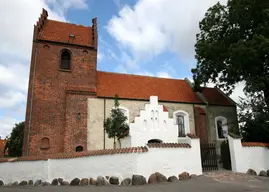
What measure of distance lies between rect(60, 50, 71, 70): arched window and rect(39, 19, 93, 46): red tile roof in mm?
1037

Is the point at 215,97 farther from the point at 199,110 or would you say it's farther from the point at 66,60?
the point at 66,60

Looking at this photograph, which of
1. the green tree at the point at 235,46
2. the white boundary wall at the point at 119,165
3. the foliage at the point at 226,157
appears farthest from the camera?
the green tree at the point at 235,46

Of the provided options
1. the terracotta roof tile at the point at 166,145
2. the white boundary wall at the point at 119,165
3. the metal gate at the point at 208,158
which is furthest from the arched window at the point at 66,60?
the metal gate at the point at 208,158

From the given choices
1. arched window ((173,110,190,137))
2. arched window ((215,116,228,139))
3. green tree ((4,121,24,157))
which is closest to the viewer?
arched window ((173,110,190,137))

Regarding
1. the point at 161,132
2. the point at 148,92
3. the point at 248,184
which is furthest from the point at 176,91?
the point at 248,184

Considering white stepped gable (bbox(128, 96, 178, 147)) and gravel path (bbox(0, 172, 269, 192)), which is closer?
gravel path (bbox(0, 172, 269, 192))

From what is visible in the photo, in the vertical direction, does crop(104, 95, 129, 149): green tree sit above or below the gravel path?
above

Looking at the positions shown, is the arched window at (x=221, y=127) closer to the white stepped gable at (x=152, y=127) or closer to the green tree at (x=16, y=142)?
the white stepped gable at (x=152, y=127)

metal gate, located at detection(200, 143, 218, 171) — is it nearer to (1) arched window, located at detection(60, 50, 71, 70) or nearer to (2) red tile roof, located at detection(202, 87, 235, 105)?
(2) red tile roof, located at detection(202, 87, 235, 105)

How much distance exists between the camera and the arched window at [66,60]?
803 inches

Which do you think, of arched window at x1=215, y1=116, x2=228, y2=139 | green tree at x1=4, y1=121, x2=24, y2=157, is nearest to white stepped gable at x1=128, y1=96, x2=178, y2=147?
arched window at x1=215, y1=116, x2=228, y2=139

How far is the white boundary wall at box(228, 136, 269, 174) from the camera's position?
13.5 m

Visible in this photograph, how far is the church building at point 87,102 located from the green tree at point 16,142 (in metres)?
19.2

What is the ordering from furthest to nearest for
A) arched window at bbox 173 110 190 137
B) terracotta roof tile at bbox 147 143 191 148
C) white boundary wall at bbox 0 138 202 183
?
arched window at bbox 173 110 190 137
terracotta roof tile at bbox 147 143 191 148
white boundary wall at bbox 0 138 202 183
